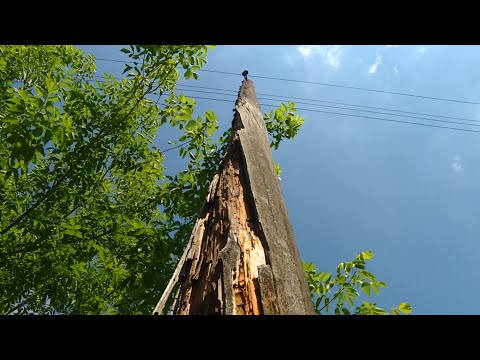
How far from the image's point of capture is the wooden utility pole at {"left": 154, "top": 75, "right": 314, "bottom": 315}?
130 centimetres

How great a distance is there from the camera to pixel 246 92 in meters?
4.01

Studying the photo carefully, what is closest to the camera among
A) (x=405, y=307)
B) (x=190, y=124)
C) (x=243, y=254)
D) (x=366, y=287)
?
(x=243, y=254)

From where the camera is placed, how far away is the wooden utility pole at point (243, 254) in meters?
1.30

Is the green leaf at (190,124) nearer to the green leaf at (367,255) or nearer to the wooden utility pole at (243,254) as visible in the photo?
the wooden utility pole at (243,254)

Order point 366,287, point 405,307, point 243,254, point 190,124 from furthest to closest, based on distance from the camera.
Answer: point 190,124 → point 366,287 → point 405,307 → point 243,254

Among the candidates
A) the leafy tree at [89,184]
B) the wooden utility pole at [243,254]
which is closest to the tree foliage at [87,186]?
the leafy tree at [89,184]

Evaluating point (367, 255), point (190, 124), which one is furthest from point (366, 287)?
point (190, 124)

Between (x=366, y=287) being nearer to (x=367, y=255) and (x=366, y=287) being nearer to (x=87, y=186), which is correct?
(x=367, y=255)

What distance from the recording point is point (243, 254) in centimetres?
154
